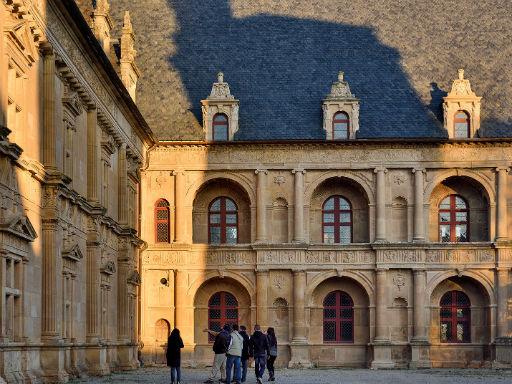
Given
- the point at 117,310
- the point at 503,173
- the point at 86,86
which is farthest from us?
the point at 503,173

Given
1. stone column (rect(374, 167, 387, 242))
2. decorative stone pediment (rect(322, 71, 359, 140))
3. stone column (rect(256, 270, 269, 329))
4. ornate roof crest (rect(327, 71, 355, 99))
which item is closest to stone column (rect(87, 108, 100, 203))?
stone column (rect(256, 270, 269, 329))

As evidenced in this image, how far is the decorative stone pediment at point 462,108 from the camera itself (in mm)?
52156

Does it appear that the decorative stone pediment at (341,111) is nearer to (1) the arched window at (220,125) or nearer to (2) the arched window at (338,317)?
(1) the arched window at (220,125)

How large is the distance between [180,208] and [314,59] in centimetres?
1086

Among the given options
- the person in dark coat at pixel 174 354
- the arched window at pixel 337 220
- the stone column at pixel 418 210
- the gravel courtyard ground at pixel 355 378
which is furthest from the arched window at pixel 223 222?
the person in dark coat at pixel 174 354

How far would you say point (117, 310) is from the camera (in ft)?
142

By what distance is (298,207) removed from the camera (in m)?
51.6

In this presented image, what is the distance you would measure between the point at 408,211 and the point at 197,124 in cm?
1102

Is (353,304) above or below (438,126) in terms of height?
below

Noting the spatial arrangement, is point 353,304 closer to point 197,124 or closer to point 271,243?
point 271,243

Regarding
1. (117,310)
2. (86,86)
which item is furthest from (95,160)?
(117,310)

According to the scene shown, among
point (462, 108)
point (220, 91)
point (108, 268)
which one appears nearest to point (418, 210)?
point (462, 108)

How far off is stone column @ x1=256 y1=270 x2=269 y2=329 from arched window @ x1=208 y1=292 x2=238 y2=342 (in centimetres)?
198

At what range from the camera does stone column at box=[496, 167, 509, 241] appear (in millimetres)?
51219
